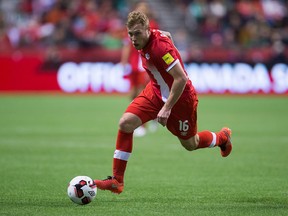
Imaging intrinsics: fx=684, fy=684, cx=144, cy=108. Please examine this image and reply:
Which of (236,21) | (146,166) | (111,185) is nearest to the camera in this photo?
(111,185)

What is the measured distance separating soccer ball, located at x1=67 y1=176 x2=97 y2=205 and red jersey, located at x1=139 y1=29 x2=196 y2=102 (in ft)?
4.35

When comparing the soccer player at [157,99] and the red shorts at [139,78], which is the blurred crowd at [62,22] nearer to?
the red shorts at [139,78]

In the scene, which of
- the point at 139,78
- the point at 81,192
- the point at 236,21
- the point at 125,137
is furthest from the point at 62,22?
the point at 81,192

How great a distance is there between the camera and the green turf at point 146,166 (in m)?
6.96

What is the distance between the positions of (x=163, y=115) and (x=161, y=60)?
586 mm

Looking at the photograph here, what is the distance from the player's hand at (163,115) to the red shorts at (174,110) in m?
0.49

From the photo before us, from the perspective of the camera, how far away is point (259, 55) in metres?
23.3

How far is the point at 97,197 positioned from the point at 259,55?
16565 millimetres

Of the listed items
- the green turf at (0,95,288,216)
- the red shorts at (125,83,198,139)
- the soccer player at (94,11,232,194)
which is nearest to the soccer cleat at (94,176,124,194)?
the soccer player at (94,11,232,194)

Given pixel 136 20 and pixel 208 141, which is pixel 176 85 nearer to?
pixel 136 20

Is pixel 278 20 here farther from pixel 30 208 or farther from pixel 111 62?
pixel 30 208

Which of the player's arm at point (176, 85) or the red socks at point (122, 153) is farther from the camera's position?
the red socks at point (122, 153)

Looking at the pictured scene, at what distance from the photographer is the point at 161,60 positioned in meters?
7.13

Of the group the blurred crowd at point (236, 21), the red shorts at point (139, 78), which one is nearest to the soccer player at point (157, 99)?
the red shorts at point (139, 78)
